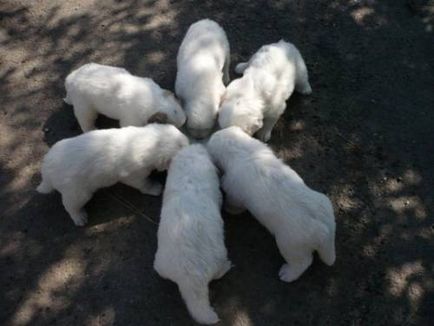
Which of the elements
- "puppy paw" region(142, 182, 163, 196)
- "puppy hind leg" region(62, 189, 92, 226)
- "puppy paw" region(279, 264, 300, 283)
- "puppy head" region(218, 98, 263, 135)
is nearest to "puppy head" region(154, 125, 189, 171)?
"puppy paw" region(142, 182, 163, 196)

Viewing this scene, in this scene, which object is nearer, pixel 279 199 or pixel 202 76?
pixel 279 199

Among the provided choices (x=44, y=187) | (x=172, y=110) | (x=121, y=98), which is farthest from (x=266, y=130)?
(x=44, y=187)

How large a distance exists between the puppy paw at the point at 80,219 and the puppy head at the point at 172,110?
110 cm

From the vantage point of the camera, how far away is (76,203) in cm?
418

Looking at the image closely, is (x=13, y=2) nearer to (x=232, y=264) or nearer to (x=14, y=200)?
(x=14, y=200)

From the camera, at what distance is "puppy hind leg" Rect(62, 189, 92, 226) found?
4102 mm

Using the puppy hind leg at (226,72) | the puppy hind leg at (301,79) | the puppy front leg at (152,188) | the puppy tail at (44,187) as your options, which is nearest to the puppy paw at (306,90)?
the puppy hind leg at (301,79)

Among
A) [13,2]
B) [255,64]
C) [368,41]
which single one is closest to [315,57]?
[368,41]

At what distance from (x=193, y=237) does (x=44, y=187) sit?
4.88 feet

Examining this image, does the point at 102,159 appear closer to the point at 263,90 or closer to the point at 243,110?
the point at 243,110

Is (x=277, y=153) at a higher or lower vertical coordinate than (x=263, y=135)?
lower

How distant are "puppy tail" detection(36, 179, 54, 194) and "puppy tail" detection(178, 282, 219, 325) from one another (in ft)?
4.88

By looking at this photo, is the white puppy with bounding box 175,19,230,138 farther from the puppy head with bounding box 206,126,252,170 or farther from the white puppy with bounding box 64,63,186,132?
the puppy head with bounding box 206,126,252,170

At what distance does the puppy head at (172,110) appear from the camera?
14.5ft
